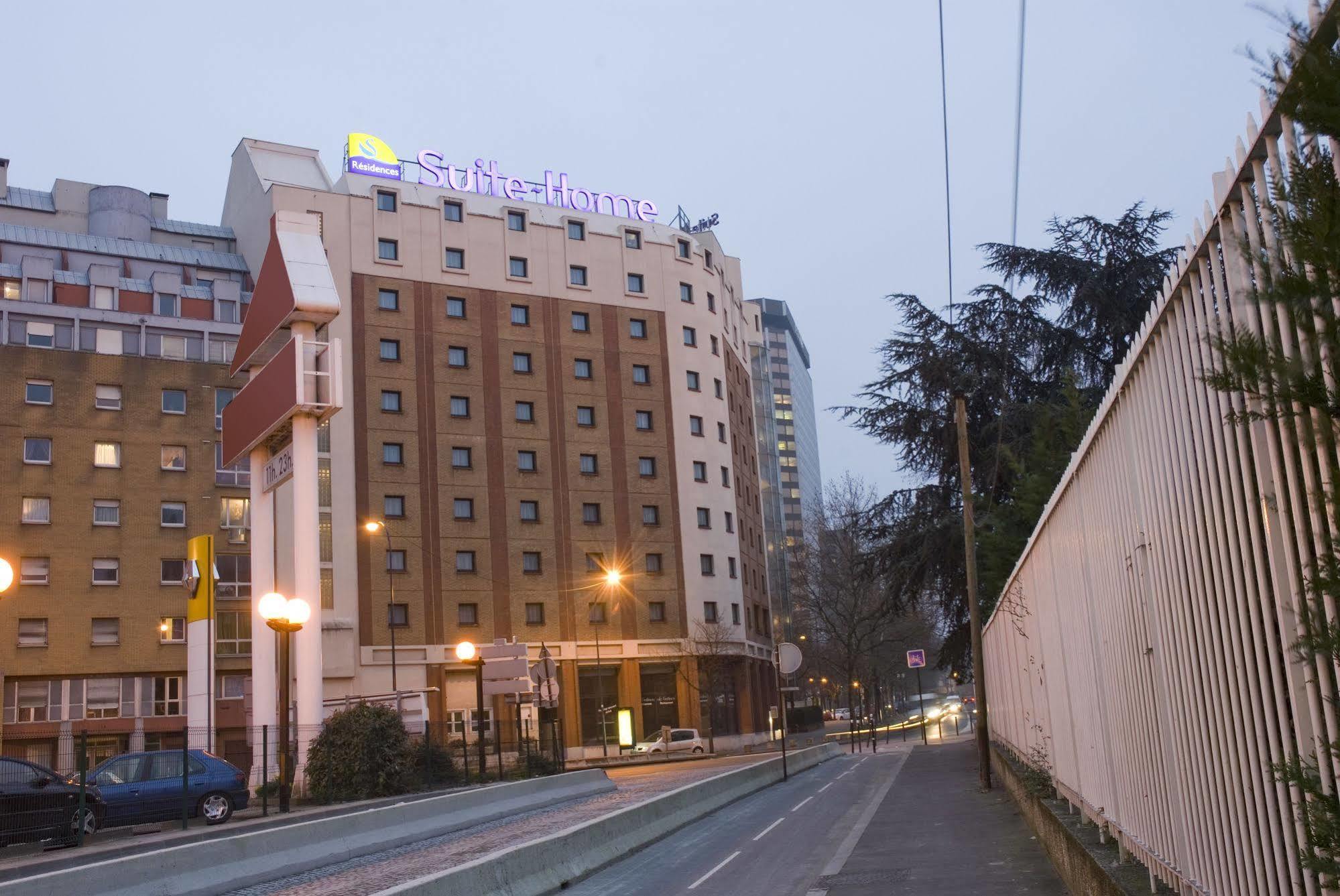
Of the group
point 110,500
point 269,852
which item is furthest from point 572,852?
point 110,500

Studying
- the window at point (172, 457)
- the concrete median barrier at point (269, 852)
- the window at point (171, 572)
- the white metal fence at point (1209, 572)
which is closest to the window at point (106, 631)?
the window at point (171, 572)

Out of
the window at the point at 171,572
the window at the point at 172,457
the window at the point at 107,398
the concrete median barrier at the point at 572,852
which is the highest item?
the window at the point at 107,398

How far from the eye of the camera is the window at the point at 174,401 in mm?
64062

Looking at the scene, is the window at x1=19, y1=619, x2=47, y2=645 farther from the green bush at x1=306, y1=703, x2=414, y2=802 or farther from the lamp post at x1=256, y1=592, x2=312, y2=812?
the lamp post at x1=256, y1=592, x2=312, y2=812

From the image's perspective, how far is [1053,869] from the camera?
12648 millimetres

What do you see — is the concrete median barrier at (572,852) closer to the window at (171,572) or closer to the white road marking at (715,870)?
the white road marking at (715,870)

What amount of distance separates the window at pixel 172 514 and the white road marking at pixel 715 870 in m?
52.2

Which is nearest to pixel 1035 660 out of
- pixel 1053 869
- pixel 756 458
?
pixel 1053 869

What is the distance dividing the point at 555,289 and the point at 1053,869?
6314cm

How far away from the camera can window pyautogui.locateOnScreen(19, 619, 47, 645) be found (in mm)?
57875

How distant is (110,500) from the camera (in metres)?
61.9

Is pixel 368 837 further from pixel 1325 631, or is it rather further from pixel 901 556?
pixel 901 556

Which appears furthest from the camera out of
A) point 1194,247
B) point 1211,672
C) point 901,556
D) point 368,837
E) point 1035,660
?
point 901,556

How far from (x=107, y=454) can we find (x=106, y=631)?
878 centimetres
